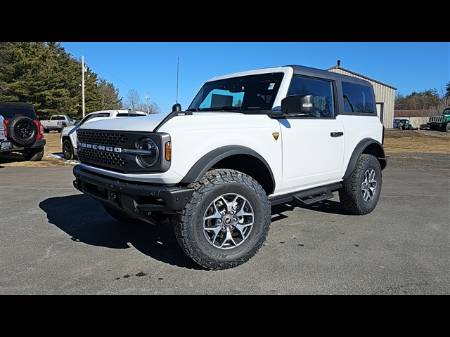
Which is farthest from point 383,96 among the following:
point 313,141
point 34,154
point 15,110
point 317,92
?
point 313,141

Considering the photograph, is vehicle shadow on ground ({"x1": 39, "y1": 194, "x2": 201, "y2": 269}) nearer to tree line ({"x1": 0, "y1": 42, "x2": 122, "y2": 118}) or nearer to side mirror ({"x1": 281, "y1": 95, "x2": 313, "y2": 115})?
side mirror ({"x1": 281, "y1": 95, "x2": 313, "y2": 115})

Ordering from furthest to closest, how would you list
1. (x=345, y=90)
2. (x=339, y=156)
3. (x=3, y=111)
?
(x=3, y=111) < (x=345, y=90) < (x=339, y=156)

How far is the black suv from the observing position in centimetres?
1043

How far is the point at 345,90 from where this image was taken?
515cm

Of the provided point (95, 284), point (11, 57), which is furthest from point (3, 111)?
point (11, 57)

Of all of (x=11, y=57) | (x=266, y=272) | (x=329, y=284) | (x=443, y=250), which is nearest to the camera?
(x=329, y=284)

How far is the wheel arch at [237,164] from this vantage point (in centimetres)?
322

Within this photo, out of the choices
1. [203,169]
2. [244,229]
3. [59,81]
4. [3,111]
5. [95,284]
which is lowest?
Result: [95,284]

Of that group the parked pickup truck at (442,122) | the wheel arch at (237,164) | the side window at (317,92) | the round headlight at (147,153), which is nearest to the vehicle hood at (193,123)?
the round headlight at (147,153)

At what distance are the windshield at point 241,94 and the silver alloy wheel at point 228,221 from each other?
1197mm

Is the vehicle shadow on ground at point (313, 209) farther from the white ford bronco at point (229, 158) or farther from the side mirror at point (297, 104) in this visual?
the side mirror at point (297, 104)

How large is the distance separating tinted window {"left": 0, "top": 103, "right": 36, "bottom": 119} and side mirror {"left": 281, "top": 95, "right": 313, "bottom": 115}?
31.8 ft
